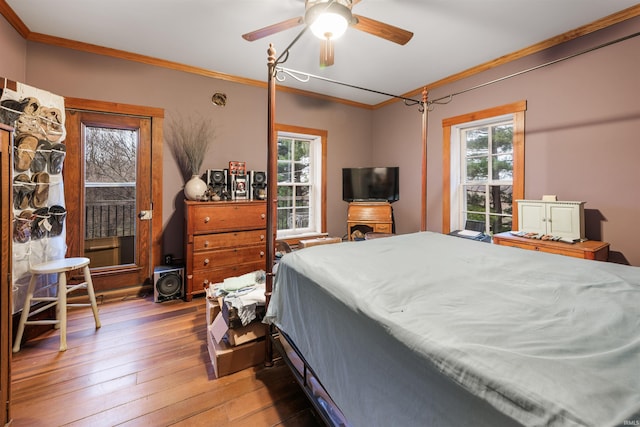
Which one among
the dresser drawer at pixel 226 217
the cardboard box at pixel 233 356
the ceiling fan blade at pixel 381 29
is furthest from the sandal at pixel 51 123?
the ceiling fan blade at pixel 381 29

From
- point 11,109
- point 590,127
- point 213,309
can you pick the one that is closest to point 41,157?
point 11,109

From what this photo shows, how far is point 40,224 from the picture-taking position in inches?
87.4

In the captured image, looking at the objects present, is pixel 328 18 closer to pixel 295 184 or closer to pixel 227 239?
pixel 227 239

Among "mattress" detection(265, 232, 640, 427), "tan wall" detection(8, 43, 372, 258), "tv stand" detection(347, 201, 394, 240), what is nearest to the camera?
"mattress" detection(265, 232, 640, 427)

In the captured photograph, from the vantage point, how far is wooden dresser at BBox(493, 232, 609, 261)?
217cm

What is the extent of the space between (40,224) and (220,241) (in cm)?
145

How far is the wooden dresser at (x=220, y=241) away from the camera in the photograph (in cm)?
295

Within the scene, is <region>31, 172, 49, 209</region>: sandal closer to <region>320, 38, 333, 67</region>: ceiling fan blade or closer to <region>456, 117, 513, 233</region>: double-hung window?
<region>320, 38, 333, 67</region>: ceiling fan blade

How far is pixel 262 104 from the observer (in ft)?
12.5

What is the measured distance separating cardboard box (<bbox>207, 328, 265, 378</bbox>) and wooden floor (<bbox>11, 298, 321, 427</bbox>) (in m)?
0.05

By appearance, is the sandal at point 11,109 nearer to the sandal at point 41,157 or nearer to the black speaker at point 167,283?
the sandal at point 41,157

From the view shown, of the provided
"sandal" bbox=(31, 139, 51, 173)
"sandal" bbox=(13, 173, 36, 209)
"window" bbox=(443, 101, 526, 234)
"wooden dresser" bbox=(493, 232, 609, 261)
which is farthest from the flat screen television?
"sandal" bbox=(13, 173, 36, 209)

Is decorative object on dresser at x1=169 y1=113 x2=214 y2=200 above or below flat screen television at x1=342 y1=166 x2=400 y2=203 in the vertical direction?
above

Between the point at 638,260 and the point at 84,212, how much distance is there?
17.0ft
